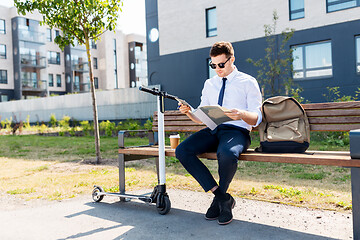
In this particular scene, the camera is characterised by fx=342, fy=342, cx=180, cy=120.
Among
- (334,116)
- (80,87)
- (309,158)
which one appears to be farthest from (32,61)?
(309,158)

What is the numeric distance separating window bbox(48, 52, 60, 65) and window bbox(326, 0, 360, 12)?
34847mm

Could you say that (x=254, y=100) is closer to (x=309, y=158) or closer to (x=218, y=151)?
(x=218, y=151)

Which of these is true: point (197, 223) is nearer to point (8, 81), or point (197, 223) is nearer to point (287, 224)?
point (287, 224)

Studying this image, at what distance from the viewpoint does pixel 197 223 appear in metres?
3.30

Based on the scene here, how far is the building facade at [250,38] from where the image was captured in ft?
46.4

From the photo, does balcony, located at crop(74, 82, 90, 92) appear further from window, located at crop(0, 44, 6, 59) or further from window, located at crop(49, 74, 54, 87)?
window, located at crop(0, 44, 6, 59)

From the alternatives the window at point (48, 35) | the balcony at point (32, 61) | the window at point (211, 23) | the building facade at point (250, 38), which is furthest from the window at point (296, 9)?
the window at point (48, 35)

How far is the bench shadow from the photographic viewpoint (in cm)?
292

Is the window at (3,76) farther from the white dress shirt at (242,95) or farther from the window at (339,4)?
the white dress shirt at (242,95)

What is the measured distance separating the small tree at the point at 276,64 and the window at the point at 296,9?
28.1 inches

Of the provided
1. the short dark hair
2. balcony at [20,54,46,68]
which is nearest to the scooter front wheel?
the short dark hair

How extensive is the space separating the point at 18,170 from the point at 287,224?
5.68 metres

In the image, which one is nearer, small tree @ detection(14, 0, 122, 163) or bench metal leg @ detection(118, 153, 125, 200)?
bench metal leg @ detection(118, 153, 125, 200)

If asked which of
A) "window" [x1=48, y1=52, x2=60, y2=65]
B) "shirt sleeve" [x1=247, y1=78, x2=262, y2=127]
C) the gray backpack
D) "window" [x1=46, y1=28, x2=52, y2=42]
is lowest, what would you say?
the gray backpack
